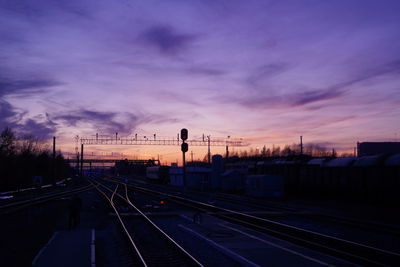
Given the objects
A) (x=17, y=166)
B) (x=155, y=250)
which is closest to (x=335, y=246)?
(x=155, y=250)

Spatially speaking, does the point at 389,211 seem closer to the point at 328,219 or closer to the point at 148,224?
the point at 328,219

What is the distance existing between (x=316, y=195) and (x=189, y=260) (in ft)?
102

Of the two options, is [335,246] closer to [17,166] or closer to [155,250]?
[155,250]

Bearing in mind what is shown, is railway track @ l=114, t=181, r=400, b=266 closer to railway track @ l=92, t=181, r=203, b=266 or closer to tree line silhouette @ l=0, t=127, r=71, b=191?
railway track @ l=92, t=181, r=203, b=266

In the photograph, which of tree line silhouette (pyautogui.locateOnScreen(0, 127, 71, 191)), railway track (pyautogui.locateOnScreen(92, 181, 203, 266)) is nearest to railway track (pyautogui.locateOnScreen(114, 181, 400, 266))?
railway track (pyautogui.locateOnScreen(92, 181, 203, 266))

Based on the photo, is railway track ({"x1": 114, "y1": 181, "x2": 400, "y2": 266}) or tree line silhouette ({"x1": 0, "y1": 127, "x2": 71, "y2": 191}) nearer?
railway track ({"x1": 114, "y1": 181, "x2": 400, "y2": 266})

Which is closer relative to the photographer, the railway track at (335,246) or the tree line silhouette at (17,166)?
the railway track at (335,246)

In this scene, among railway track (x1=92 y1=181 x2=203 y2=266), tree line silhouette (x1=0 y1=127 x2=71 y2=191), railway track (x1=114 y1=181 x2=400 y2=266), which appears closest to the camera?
railway track (x1=92 y1=181 x2=203 y2=266)

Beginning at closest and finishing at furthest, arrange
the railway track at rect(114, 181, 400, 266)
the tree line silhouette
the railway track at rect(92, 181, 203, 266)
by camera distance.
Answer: the railway track at rect(92, 181, 203, 266) < the railway track at rect(114, 181, 400, 266) < the tree line silhouette

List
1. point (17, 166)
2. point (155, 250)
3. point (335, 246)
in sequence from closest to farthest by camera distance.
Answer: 1. point (155, 250)
2. point (335, 246)
3. point (17, 166)

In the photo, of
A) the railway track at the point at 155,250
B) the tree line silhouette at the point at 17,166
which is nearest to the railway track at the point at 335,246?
the railway track at the point at 155,250

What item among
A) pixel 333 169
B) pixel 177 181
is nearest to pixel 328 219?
pixel 333 169

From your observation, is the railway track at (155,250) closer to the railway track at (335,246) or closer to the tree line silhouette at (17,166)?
the railway track at (335,246)

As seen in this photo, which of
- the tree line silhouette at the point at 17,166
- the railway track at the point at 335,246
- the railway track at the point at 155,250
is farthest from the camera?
the tree line silhouette at the point at 17,166
